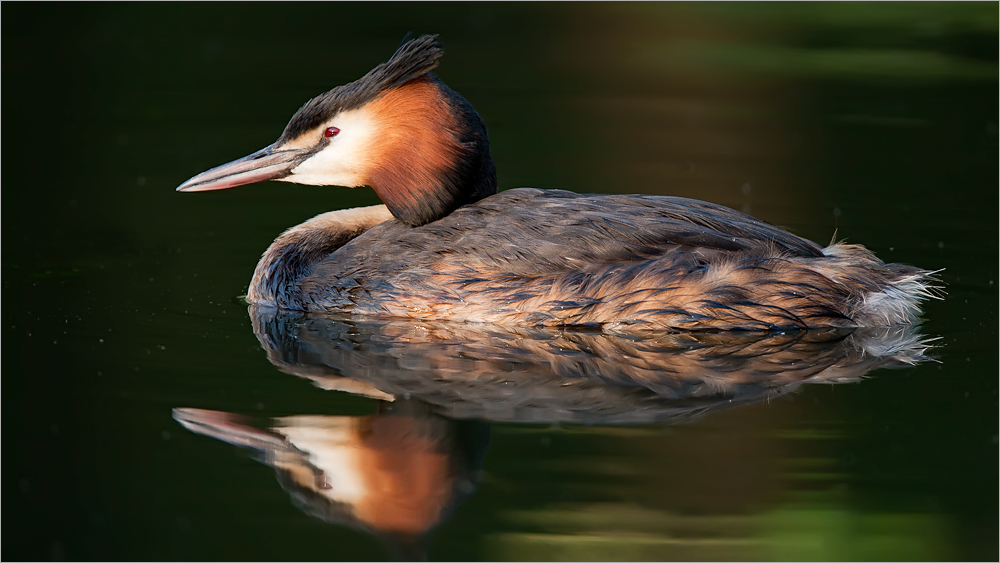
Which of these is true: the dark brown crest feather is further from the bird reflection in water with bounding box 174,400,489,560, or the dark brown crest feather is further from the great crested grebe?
the bird reflection in water with bounding box 174,400,489,560

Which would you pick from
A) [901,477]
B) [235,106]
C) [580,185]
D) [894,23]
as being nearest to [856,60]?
[894,23]

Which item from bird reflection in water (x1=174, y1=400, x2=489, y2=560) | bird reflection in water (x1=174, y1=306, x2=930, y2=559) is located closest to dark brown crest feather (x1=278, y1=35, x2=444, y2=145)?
bird reflection in water (x1=174, y1=306, x2=930, y2=559)

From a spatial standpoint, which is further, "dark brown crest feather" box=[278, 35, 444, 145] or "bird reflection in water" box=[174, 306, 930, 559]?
"dark brown crest feather" box=[278, 35, 444, 145]

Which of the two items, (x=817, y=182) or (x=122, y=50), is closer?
(x=817, y=182)

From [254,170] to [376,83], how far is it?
2.93 ft

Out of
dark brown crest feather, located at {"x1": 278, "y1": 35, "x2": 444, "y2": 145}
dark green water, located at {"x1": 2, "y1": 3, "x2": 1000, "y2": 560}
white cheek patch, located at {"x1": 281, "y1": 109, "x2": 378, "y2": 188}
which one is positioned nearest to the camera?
dark green water, located at {"x1": 2, "y1": 3, "x2": 1000, "y2": 560}

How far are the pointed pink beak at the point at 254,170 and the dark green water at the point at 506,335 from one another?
A: 653 millimetres

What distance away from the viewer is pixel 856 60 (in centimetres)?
1398

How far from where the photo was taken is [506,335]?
21.7 feet

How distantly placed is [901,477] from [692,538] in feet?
3.33

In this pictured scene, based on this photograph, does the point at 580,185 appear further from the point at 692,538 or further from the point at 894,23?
the point at 894,23

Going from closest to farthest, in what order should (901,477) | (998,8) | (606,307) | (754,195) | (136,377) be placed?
(901,477) < (136,377) < (606,307) < (754,195) < (998,8)

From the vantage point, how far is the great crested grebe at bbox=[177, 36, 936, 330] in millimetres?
6535

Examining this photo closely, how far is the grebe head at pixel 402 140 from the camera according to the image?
693cm
